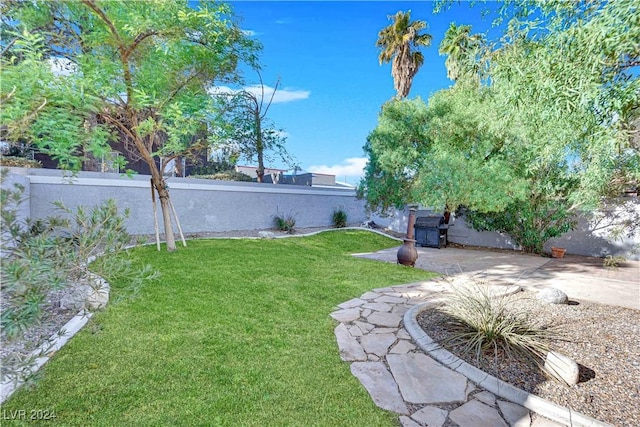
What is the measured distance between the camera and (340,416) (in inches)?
85.4

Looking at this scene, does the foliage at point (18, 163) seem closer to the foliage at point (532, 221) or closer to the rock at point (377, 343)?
the rock at point (377, 343)

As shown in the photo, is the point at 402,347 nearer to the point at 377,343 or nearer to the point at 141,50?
the point at 377,343

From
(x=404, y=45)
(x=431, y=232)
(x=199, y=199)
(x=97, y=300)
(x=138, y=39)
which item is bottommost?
(x=431, y=232)

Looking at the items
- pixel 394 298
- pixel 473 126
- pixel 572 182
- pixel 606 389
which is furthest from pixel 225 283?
pixel 572 182

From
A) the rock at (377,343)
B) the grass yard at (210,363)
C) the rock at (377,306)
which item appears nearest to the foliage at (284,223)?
the grass yard at (210,363)

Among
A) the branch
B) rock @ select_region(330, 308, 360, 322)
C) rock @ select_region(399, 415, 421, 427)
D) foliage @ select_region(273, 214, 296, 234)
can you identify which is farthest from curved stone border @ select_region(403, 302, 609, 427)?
foliage @ select_region(273, 214, 296, 234)

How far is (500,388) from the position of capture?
2.52m

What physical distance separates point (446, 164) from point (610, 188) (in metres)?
4.48

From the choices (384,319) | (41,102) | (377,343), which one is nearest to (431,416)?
(377,343)

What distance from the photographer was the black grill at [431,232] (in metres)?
10.9

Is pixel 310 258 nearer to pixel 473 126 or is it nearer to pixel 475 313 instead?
pixel 475 313

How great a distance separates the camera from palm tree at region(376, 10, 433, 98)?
14.1m

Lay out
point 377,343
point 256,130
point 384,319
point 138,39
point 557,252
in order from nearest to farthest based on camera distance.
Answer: point 377,343
point 384,319
point 138,39
point 557,252
point 256,130

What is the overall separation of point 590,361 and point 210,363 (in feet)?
12.1
